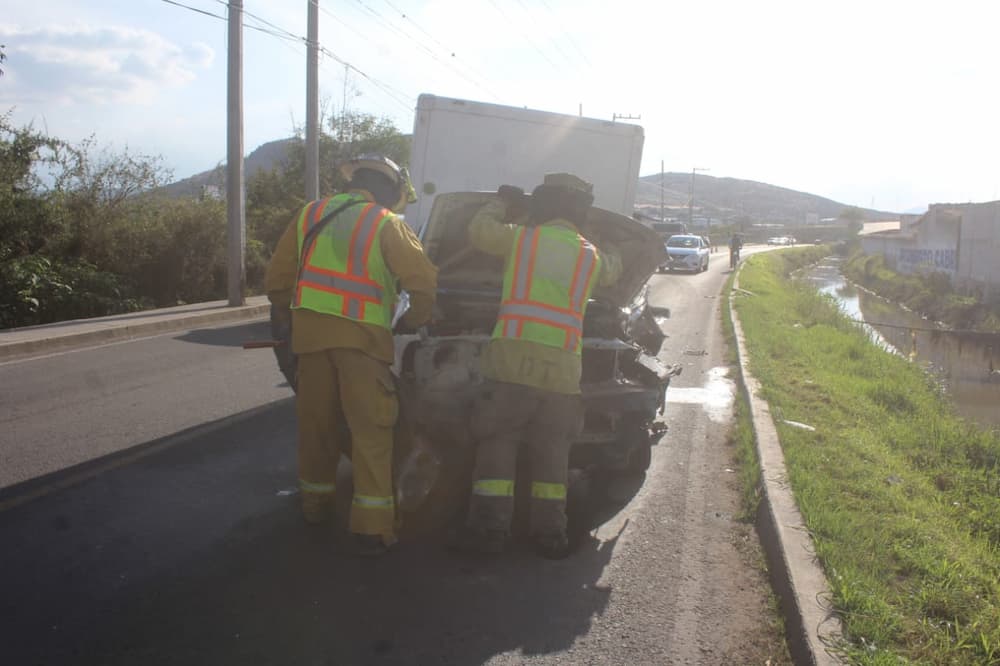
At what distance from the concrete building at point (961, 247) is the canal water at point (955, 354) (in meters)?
1.84

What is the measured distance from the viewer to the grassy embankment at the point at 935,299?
77.7 ft

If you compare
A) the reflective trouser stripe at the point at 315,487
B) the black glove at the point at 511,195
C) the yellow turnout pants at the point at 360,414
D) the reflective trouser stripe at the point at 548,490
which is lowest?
the reflective trouser stripe at the point at 315,487

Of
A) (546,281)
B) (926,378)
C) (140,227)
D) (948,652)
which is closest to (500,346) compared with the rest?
(546,281)

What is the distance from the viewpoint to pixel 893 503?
17.7 feet

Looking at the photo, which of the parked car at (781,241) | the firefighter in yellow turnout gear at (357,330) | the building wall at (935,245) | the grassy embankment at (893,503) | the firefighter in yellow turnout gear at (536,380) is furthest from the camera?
the parked car at (781,241)

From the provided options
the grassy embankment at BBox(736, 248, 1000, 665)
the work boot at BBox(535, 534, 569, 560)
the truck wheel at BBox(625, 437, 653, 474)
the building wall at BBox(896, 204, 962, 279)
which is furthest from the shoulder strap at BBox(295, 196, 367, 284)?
the building wall at BBox(896, 204, 962, 279)

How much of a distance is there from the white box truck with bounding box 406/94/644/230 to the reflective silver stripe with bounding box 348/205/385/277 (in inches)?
252

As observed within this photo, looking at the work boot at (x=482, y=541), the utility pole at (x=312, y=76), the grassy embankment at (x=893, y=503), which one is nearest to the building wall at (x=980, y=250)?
the grassy embankment at (x=893, y=503)

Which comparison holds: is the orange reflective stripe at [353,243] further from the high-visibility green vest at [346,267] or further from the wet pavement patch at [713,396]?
the wet pavement patch at [713,396]

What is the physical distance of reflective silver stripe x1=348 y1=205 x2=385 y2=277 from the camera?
4375mm

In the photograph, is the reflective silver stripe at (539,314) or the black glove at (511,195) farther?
the black glove at (511,195)

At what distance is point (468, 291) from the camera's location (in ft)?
18.8

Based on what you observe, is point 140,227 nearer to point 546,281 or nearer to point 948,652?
point 546,281

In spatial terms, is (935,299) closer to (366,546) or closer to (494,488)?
(494,488)
